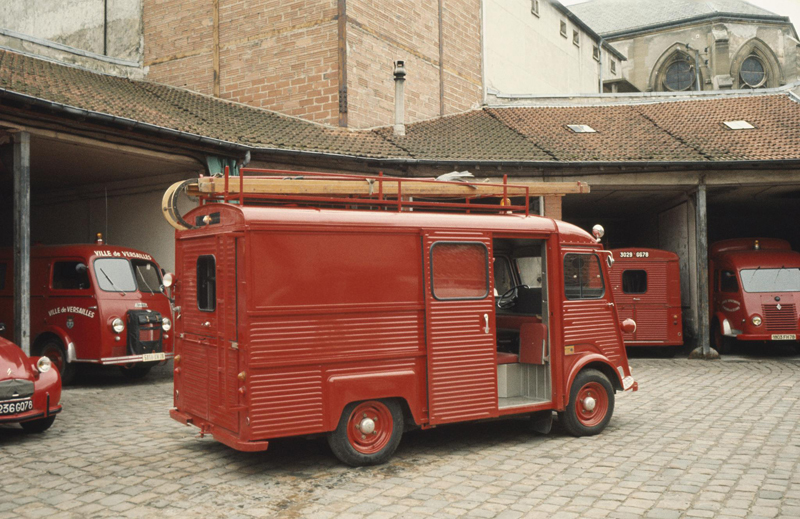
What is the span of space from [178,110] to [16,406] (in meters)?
9.26

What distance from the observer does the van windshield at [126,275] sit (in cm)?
1224

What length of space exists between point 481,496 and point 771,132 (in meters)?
15.2

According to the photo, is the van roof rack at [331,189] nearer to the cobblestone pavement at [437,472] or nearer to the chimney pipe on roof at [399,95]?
the cobblestone pavement at [437,472]

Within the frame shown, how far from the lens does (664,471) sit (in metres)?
6.44

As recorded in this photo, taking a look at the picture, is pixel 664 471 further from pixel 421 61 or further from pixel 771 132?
pixel 421 61

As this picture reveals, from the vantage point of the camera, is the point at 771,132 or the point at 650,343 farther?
the point at 771,132

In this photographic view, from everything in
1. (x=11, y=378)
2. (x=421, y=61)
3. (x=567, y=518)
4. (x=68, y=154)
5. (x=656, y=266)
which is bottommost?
(x=567, y=518)

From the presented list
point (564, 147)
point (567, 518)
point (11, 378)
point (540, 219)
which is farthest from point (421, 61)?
point (567, 518)

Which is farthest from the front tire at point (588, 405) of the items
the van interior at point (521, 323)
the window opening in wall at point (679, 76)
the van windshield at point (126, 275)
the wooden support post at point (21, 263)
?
the window opening in wall at point (679, 76)

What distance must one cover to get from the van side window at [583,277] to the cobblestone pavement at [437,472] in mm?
1547

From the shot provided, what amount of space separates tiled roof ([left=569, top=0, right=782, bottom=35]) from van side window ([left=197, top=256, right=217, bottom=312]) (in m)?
42.1

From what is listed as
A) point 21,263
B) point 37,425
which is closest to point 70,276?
point 21,263

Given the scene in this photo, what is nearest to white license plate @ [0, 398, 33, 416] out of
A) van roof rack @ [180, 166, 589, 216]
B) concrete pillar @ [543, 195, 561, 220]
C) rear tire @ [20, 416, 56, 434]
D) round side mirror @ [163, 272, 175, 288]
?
rear tire @ [20, 416, 56, 434]

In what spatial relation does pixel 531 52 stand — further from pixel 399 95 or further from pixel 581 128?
pixel 399 95
